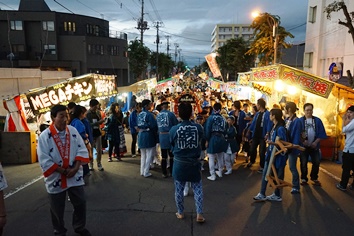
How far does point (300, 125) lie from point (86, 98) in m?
6.32

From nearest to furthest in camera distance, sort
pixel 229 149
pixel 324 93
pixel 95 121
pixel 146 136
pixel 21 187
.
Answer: pixel 21 187 → pixel 146 136 → pixel 229 149 → pixel 95 121 → pixel 324 93

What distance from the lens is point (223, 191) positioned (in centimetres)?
589

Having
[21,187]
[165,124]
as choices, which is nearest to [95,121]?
[165,124]

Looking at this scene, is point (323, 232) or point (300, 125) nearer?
point (323, 232)

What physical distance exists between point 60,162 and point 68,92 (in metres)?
5.20

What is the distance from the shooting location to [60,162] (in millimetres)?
3621

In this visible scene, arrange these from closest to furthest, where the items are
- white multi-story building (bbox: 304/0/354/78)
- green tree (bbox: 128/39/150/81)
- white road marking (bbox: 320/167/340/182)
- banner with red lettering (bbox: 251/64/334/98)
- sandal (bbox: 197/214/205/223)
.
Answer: sandal (bbox: 197/214/205/223) → white road marking (bbox: 320/167/340/182) → banner with red lettering (bbox: 251/64/334/98) → white multi-story building (bbox: 304/0/354/78) → green tree (bbox: 128/39/150/81)

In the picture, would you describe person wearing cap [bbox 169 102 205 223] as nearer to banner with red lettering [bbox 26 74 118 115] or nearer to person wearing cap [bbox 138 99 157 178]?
person wearing cap [bbox 138 99 157 178]

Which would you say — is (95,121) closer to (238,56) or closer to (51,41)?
(238,56)

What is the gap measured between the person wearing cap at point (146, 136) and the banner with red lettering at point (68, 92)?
2.89 m

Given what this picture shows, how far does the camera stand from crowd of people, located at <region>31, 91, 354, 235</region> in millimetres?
3656

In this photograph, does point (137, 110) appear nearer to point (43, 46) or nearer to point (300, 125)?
point (300, 125)

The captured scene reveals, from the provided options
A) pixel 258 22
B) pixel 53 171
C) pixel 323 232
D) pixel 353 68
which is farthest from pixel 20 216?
pixel 258 22

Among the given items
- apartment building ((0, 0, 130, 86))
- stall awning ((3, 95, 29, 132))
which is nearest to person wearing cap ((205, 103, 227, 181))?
stall awning ((3, 95, 29, 132))
